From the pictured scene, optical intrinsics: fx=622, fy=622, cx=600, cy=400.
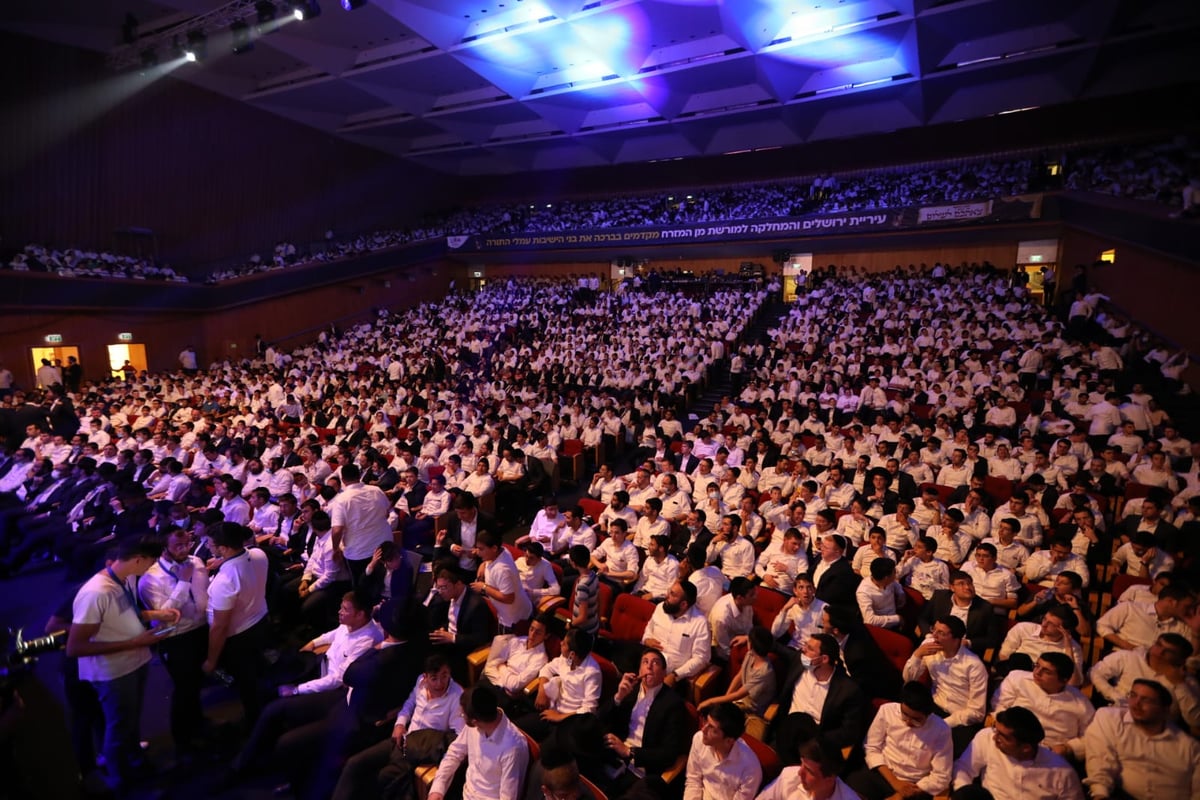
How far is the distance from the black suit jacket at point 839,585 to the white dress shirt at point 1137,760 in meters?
1.61

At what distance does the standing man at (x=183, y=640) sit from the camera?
3893mm

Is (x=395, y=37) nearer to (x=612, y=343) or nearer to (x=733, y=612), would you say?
(x=612, y=343)

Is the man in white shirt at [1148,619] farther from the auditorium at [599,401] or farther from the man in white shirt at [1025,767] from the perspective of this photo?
the man in white shirt at [1025,767]

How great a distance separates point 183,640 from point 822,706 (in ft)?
12.8

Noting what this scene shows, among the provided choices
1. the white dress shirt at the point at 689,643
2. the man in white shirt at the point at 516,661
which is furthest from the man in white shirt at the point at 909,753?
the man in white shirt at the point at 516,661

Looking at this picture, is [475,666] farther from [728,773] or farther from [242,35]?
[242,35]

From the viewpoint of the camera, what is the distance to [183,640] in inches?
153

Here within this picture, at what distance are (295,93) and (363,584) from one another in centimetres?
2040

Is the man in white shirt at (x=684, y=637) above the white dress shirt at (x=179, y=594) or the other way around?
the other way around

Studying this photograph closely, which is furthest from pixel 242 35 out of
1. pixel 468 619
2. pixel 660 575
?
pixel 660 575

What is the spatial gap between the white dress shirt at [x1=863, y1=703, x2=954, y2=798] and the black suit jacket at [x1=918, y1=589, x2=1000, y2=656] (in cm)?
122

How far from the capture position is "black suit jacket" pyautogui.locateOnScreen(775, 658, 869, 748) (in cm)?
339

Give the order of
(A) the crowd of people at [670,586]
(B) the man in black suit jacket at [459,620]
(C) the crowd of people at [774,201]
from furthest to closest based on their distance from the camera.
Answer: (C) the crowd of people at [774,201] < (B) the man in black suit jacket at [459,620] < (A) the crowd of people at [670,586]

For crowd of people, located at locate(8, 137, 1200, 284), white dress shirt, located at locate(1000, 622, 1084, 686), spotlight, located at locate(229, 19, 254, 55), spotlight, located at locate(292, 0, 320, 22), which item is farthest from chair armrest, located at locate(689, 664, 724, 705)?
spotlight, located at locate(229, 19, 254, 55)
